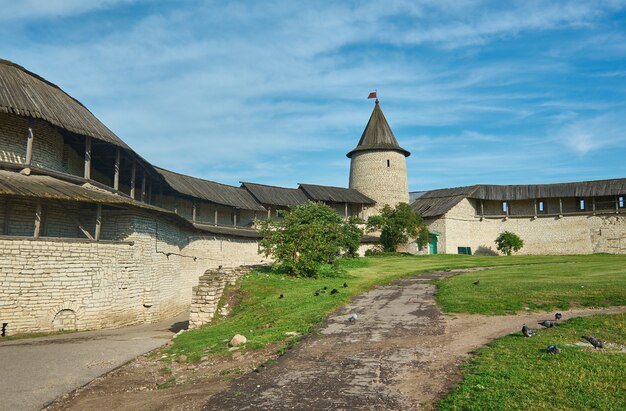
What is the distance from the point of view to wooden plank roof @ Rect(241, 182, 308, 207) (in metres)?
36.2

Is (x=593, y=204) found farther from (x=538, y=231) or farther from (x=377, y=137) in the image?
(x=377, y=137)

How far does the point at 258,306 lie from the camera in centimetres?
1408

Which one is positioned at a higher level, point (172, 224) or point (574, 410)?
point (172, 224)

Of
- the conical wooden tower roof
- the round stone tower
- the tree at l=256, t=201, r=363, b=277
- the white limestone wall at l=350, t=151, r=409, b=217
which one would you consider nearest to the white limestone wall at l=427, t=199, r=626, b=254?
the white limestone wall at l=350, t=151, r=409, b=217

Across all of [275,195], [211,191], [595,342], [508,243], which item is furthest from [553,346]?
[508,243]

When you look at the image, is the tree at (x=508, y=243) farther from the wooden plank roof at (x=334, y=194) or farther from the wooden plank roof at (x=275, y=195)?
the wooden plank roof at (x=275, y=195)

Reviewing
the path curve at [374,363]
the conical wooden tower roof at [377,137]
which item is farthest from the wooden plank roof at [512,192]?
the path curve at [374,363]

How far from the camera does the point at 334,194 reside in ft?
137

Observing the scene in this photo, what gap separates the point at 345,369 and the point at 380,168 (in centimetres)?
3730

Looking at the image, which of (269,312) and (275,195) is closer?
(269,312)

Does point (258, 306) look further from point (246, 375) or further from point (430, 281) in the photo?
point (430, 281)

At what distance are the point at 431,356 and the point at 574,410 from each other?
2787 mm

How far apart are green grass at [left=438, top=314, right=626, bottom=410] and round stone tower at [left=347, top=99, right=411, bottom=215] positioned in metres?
34.9

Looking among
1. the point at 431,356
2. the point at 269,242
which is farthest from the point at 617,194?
the point at 431,356
